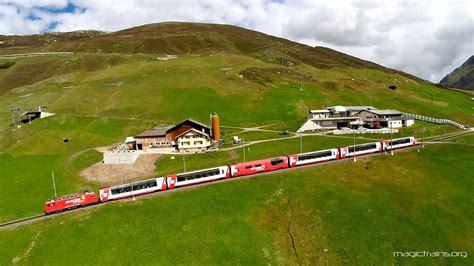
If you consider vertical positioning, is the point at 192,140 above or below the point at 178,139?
below

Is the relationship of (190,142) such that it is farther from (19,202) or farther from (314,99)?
(314,99)

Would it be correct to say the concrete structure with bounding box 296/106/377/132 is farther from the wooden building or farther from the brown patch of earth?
the brown patch of earth

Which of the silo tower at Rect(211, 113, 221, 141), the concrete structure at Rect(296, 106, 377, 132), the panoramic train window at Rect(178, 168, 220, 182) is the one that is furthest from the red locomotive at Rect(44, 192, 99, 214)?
the concrete structure at Rect(296, 106, 377, 132)

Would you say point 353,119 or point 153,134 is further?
point 353,119

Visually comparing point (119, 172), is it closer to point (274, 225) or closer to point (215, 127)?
point (215, 127)

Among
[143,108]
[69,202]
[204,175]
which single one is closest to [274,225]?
[204,175]

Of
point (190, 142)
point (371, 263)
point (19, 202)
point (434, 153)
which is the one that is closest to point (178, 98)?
point (190, 142)
